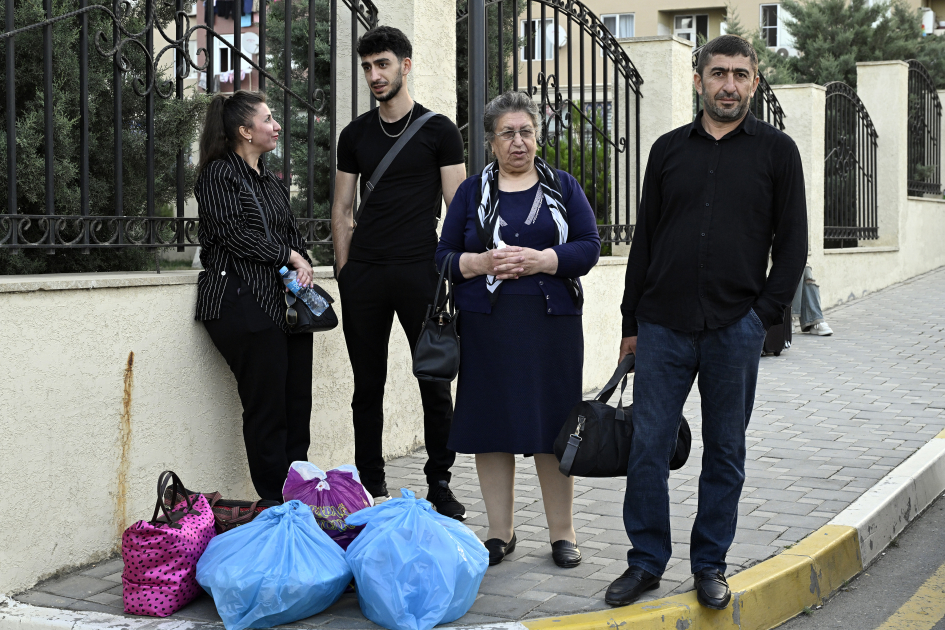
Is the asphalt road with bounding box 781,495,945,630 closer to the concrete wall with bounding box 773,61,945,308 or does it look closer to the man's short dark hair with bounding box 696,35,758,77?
the man's short dark hair with bounding box 696,35,758,77

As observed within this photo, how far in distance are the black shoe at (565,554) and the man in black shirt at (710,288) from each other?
36 centimetres

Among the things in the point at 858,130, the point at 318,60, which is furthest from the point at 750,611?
the point at 858,130

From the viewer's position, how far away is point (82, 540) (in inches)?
169

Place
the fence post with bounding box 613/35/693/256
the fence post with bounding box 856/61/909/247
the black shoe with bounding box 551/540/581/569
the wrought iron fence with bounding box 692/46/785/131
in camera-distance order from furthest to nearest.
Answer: the fence post with bounding box 856/61/909/247, the wrought iron fence with bounding box 692/46/785/131, the fence post with bounding box 613/35/693/256, the black shoe with bounding box 551/540/581/569

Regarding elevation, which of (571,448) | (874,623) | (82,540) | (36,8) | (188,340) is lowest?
(874,623)

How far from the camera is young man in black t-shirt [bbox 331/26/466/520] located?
507cm

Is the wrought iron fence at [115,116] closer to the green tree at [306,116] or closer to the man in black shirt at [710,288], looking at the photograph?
the man in black shirt at [710,288]

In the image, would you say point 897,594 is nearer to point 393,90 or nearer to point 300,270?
point 300,270

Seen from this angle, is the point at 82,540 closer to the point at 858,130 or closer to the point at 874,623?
the point at 874,623

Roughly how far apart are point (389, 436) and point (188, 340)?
1836mm

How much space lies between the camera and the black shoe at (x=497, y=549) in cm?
437

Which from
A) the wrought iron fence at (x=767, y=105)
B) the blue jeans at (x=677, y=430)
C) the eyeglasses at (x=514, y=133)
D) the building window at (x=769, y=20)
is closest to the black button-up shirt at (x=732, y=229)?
the blue jeans at (x=677, y=430)

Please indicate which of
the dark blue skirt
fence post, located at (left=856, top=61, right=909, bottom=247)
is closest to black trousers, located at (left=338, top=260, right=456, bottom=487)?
the dark blue skirt

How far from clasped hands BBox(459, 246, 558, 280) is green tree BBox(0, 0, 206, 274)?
1.68 meters
